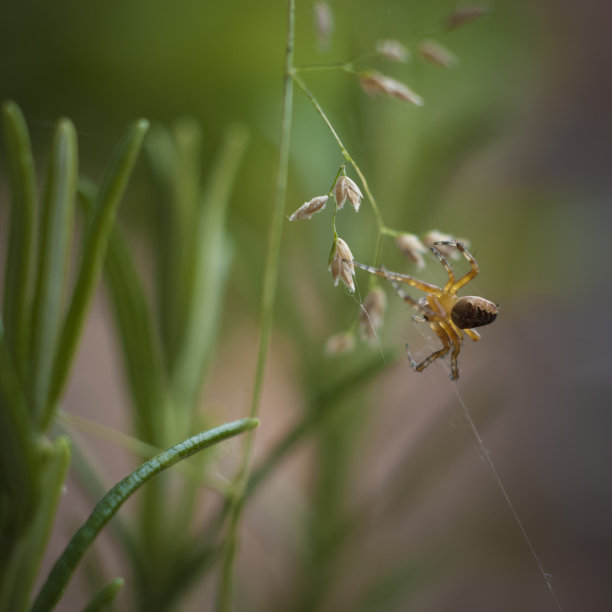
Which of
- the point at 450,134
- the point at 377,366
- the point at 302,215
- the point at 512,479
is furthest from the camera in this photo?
the point at 512,479

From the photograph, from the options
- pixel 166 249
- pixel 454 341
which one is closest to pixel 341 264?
pixel 454 341

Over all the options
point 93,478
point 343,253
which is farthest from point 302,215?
point 93,478

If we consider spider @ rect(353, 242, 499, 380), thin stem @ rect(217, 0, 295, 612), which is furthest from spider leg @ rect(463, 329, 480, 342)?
thin stem @ rect(217, 0, 295, 612)

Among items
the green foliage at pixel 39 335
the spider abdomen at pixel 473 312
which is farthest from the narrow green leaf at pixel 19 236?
the spider abdomen at pixel 473 312

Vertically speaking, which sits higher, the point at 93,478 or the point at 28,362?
the point at 28,362

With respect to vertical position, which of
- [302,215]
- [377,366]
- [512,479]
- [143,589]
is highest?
[302,215]

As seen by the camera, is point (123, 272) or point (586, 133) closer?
point (123, 272)

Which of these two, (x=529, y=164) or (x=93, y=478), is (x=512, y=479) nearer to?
(x=529, y=164)

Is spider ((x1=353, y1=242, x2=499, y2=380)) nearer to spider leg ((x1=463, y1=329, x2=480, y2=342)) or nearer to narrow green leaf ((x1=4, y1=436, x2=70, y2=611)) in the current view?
spider leg ((x1=463, y1=329, x2=480, y2=342))

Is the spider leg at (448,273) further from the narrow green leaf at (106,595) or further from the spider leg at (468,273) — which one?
the narrow green leaf at (106,595)
